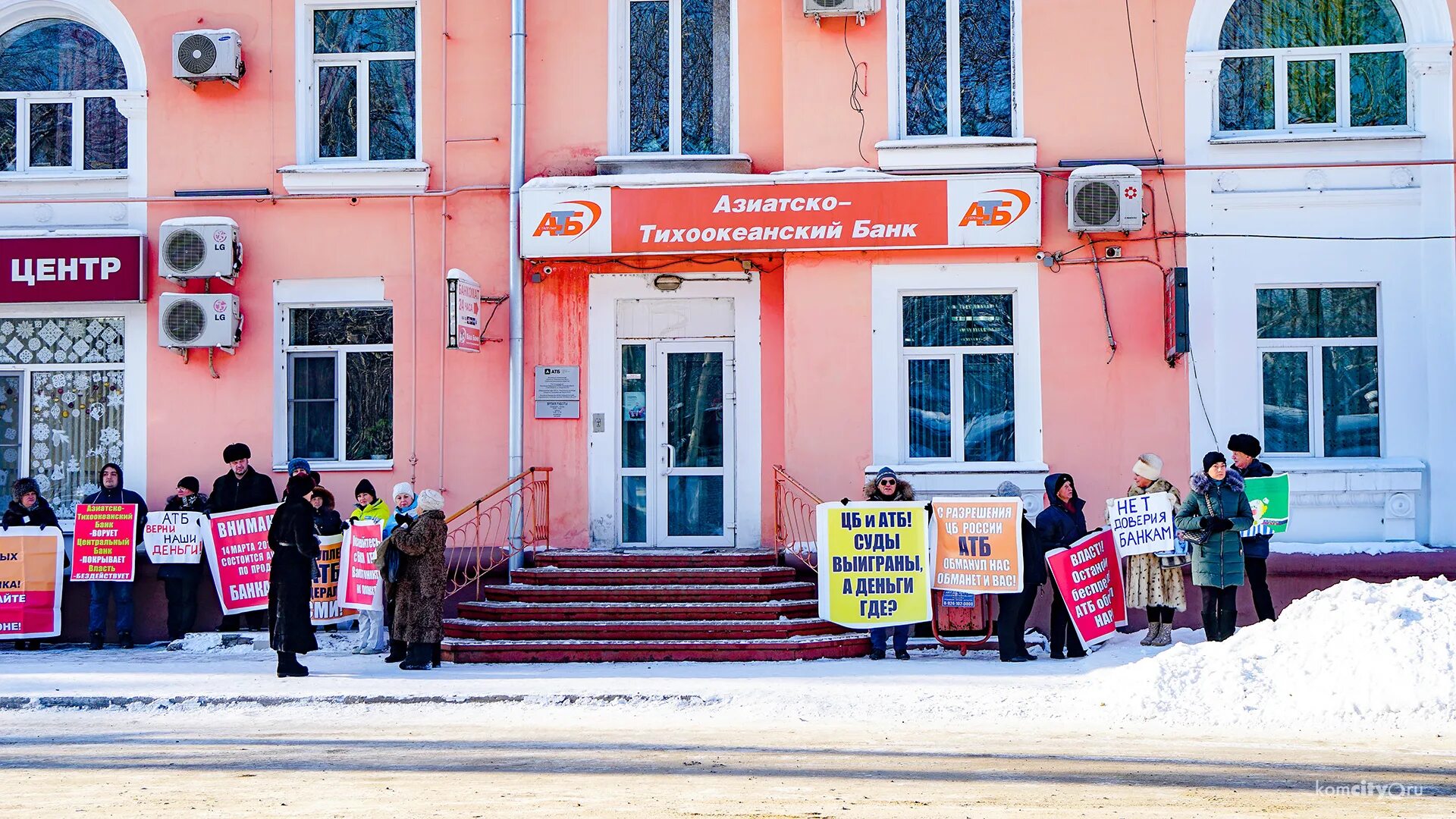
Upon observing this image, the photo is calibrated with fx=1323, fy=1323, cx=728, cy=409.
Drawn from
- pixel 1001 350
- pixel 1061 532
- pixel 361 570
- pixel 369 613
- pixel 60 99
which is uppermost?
pixel 60 99

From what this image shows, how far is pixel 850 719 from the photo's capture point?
9352 millimetres

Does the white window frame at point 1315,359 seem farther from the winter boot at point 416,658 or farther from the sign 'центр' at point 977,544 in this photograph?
the winter boot at point 416,658

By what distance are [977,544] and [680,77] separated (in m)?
5.94

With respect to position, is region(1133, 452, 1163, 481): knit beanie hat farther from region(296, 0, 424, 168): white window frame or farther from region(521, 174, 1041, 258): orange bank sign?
region(296, 0, 424, 168): white window frame

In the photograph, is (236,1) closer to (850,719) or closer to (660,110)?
(660,110)

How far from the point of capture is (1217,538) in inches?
437

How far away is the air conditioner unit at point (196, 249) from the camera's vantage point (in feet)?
44.8

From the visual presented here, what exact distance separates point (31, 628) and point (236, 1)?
6855mm

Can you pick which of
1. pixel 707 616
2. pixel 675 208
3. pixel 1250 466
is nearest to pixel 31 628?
pixel 707 616

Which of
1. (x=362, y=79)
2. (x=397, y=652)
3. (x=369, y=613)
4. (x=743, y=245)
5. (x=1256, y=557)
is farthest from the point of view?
(x=362, y=79)

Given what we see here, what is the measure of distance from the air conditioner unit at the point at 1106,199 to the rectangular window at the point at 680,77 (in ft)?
12.1

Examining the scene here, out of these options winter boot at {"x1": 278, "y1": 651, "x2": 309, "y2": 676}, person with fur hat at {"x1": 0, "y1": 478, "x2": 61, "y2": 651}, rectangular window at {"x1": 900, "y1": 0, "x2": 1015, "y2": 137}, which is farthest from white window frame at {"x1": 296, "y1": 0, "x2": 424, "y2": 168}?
winter boot at {"x1": 278, "y1": 651, "x2": 309, "y2": 676}

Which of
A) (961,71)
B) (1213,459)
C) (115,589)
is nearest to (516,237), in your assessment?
(961,71)

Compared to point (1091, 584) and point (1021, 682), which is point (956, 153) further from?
point (1021, 682)
